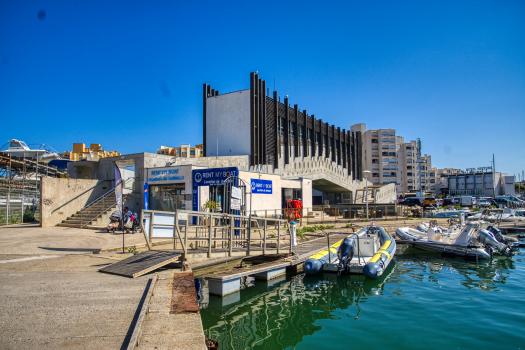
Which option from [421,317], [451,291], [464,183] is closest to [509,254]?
[451,291]

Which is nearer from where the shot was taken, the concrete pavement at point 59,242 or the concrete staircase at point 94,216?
the concrete pavement at point 59,242

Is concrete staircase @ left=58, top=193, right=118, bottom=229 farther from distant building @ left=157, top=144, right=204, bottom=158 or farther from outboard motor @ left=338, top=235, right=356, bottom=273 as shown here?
distant building @ left=157, top=144, right=204, bottom=158

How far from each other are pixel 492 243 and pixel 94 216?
848 inches

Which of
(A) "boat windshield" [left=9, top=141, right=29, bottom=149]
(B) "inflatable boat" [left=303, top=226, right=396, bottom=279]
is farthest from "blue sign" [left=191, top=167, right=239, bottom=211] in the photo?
(A) "boat windshield" [left=9, top=141, right=29, bottom=149]

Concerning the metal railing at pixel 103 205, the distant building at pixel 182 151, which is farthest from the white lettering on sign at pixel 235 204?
the distant building at pixel 182 151

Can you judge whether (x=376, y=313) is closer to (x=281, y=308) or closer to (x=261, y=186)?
(x=281, y=308)

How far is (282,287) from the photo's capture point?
11.1 meters

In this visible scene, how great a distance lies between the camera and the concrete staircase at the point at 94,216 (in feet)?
62.4

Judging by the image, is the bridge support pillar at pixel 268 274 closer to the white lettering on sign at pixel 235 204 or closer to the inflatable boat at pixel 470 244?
the white lettering on sign at pixel 235 204

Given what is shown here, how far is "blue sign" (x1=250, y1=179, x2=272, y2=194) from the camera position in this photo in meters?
24.3

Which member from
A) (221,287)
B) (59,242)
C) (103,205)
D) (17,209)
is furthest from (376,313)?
(17,209)

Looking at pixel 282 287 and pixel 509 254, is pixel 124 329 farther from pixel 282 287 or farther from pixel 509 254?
pixel 509 254

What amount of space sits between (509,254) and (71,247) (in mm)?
19426

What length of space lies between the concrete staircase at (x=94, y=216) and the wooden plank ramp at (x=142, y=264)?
1158 cm
